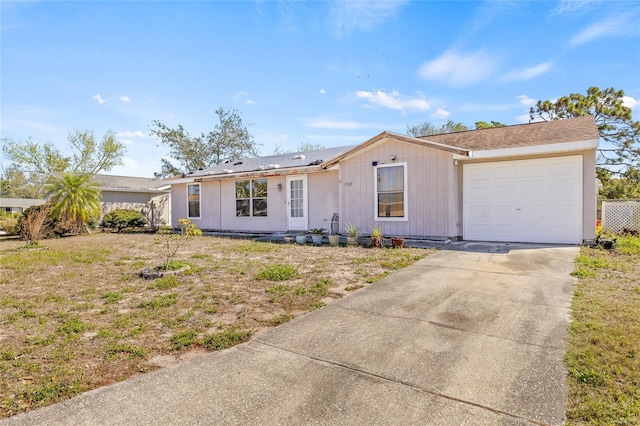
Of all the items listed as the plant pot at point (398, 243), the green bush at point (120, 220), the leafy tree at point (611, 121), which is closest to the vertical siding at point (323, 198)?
the plant pot at point (398, 243)

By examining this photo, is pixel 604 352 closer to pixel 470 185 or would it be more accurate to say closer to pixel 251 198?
pixel 470 185

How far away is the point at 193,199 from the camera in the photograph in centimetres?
1664

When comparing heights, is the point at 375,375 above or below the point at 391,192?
below

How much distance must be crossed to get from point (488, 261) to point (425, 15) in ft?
24.4

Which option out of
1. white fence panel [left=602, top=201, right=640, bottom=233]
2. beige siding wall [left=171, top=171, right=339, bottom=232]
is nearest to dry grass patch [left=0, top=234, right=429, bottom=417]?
beige siding wall [left=171, top=171, right=339, bottom=232]

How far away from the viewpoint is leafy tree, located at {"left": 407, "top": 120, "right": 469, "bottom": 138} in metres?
31.0

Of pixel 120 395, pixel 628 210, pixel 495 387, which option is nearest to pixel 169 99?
pixel 120 395

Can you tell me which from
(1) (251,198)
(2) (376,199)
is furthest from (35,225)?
(2) (376,199)

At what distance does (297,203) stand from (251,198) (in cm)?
241

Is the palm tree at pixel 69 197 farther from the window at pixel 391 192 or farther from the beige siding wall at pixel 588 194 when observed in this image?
the beige siding wall at pixel 588 194

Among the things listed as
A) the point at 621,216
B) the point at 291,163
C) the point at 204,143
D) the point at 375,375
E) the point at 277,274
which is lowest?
the point at 375,375

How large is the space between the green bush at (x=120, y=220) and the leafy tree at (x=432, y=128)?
24.4 m

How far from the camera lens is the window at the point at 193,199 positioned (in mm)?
16469

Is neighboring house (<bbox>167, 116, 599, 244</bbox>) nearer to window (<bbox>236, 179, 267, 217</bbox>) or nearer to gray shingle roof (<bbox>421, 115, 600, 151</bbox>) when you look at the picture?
gray shingle roof (<bbox>421, 115, 600, 151</bbox>)
